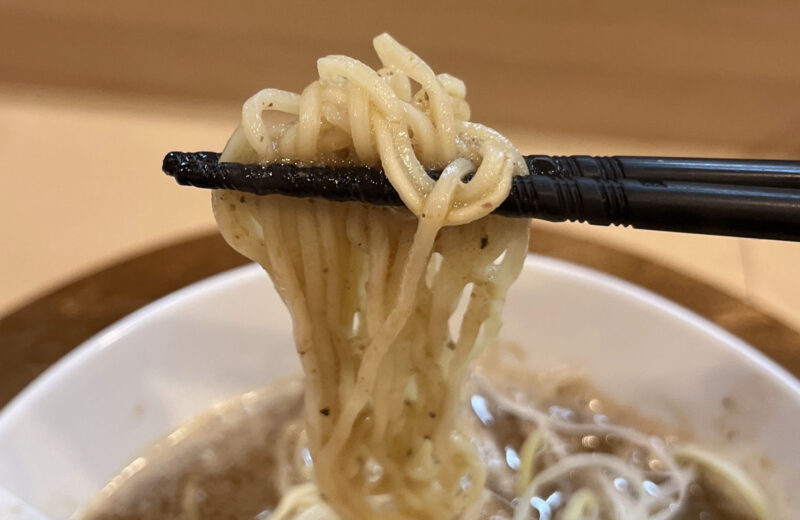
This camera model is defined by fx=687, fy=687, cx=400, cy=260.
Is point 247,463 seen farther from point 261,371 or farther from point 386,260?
point 386,260

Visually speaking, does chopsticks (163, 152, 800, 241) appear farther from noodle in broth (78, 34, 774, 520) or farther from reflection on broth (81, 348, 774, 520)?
reflection on broth (81, 348, 774, 520)

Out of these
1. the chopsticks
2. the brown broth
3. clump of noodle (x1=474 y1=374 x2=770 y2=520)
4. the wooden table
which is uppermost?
the chopsticks

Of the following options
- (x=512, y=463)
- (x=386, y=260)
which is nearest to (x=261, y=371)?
(x=512, y=463)

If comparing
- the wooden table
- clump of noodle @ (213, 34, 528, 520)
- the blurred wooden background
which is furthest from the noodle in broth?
the blurred wooden background

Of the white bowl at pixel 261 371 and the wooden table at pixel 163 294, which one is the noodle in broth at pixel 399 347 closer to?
the white bowl at pixel 261 371

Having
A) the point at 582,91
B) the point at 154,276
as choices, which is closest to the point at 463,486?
the point at 154,276

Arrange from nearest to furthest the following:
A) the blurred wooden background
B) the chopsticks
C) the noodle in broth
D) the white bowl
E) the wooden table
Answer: the chopsticks, the noodle in broth, the white bowl, the wooden table, the blurred wooden background
